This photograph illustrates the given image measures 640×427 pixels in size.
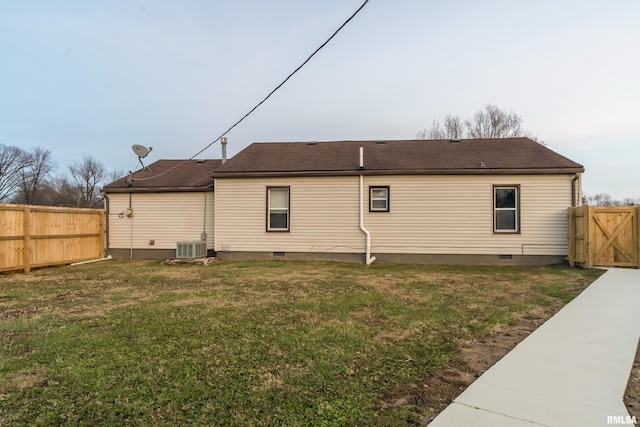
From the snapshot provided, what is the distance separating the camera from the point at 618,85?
401 inches

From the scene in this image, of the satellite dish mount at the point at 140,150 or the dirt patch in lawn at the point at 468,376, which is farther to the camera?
the satellite dish mount at the point at 140,150

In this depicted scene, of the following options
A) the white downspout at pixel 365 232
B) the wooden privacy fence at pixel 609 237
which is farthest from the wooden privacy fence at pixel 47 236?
the wooden privacy fence at pixel 609 237

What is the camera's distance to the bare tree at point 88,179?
45.6 m

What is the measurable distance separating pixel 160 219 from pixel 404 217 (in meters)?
8.87

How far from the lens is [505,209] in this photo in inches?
427

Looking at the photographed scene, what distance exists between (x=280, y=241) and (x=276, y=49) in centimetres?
611

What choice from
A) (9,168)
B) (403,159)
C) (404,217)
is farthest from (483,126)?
(9,168)

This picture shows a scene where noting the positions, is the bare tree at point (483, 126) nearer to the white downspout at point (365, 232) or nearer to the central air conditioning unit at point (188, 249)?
the white downspout at point (365, 232)

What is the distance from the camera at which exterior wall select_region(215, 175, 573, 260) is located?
10578 mm

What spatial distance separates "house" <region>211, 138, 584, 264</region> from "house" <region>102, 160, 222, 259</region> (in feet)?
2.65

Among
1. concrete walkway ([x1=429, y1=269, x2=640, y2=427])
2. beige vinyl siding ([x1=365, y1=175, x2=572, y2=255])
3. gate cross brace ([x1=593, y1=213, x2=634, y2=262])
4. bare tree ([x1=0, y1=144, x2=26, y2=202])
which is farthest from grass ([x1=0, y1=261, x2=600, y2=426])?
bare tree ([x1=0, y1=144, x2=26, y2=202])

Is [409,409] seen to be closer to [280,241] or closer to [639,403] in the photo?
[639,403]

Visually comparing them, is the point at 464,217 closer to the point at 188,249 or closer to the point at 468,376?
the point at 468,376

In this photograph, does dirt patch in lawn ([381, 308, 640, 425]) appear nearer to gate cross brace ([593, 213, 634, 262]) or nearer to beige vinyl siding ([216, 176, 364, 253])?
beige vinyl siding ([216, 176, 364, 253])
